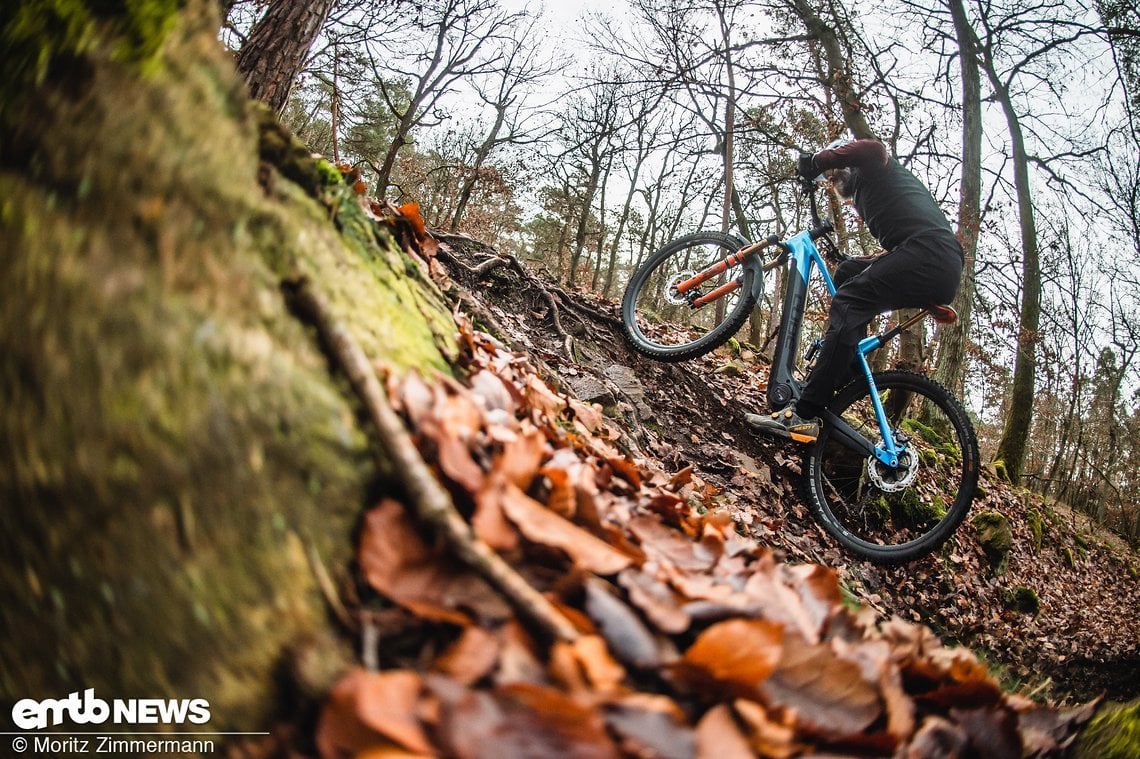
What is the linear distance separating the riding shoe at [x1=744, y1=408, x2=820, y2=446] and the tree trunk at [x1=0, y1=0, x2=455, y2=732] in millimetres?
3469

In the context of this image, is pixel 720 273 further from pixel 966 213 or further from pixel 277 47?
pixel 966 213

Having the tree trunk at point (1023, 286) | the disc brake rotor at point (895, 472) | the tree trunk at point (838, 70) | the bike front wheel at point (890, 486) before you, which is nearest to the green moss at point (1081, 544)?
the tree trunk at point (1023, 286)

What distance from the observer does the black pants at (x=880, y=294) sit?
11.0ft

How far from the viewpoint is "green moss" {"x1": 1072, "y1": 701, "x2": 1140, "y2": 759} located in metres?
1.04

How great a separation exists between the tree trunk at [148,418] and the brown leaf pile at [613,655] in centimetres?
12

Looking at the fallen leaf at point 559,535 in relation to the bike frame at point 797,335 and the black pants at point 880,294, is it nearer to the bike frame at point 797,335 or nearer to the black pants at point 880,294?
the black pants at point 880,294

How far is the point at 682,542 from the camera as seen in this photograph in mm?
1151

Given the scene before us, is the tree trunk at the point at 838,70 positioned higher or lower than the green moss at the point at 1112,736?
higher

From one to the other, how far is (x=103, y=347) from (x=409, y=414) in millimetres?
427

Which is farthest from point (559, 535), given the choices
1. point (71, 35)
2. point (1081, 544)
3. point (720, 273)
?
point (1081, 544)

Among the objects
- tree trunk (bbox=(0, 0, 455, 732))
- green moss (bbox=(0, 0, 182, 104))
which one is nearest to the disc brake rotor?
tree trunk (bbox=(0, 0, 455, 732))

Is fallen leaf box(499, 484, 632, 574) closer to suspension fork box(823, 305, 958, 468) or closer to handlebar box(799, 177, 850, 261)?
suspension fork box(823, 305, 958, 468)

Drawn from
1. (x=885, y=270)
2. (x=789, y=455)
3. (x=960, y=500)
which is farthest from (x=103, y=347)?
(x=789, y=455)

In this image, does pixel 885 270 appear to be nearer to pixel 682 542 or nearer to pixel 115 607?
pixel 682 542
